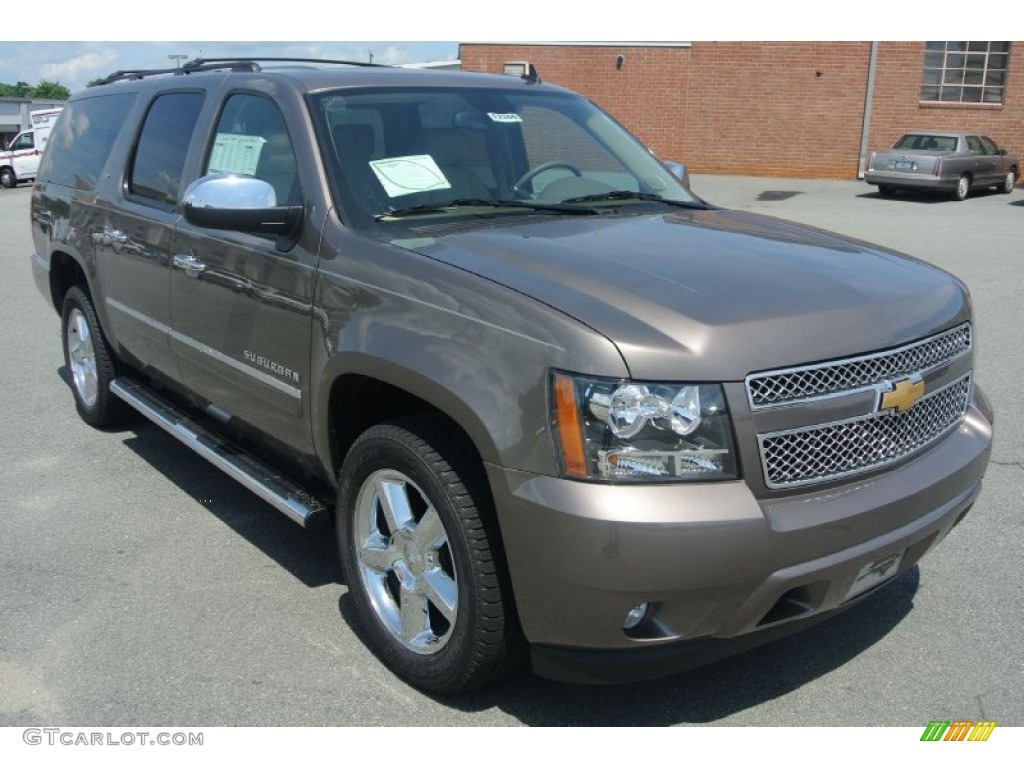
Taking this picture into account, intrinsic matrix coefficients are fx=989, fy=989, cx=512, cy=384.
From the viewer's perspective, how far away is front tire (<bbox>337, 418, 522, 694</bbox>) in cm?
285

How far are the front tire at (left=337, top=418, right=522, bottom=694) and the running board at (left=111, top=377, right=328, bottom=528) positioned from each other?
28 cm

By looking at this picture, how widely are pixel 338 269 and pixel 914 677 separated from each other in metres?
2.36

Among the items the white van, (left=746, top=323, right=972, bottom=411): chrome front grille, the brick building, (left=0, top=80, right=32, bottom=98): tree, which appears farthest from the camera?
(left=0, top=80, right=32, bottom=98): tree

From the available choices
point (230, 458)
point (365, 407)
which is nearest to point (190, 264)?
point (230, 458)

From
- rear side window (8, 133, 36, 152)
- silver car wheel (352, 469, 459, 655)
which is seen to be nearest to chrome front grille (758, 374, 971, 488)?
silver car wheel (352, 469, 459, 655)

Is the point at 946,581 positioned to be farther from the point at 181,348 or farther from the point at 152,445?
the point at 152,445

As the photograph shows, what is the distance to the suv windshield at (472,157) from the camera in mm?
3686

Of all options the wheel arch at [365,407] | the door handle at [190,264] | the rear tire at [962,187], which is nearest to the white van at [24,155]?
the rear tire at [962,187]

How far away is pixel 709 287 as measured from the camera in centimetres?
289

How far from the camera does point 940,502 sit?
3021 mm

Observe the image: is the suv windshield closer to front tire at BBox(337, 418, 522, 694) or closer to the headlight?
front tire at BBox(337, 418, 522, 694)

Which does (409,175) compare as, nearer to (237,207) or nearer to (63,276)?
(237,207)

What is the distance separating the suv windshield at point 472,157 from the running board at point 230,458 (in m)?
1.08

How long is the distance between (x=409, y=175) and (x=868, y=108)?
2641 cm
